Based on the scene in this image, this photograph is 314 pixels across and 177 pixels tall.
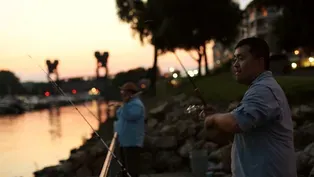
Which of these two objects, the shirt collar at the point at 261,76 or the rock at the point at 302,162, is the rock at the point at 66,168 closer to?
the rock at the point at 302,162

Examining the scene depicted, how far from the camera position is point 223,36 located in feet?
146

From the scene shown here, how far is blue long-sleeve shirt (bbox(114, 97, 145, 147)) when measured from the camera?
25.4ft

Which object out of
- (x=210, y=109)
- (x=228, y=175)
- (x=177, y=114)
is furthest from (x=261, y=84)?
(x=177, y=114)

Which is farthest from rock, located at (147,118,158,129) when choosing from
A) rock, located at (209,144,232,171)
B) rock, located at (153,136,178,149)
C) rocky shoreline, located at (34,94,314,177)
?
rock, located at (209,144,232,171)

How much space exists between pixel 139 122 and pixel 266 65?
15.9ft

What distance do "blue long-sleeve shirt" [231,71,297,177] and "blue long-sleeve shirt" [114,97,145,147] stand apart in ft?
15.6

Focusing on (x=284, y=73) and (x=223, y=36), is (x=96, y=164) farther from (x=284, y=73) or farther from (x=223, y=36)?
(x=223, y=36)

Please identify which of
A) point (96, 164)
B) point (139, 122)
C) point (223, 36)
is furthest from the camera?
point (223, 36)

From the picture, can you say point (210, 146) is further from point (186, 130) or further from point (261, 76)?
point (261, 76)

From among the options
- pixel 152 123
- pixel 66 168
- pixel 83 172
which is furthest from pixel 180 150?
pixel 152 123

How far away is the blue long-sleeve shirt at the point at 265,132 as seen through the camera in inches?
112

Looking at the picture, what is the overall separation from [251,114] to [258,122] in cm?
6

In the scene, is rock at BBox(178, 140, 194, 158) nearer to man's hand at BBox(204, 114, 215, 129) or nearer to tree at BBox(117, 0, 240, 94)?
man's hand at BBox(204, 114, 215, 129)

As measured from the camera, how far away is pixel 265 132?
2.94m
